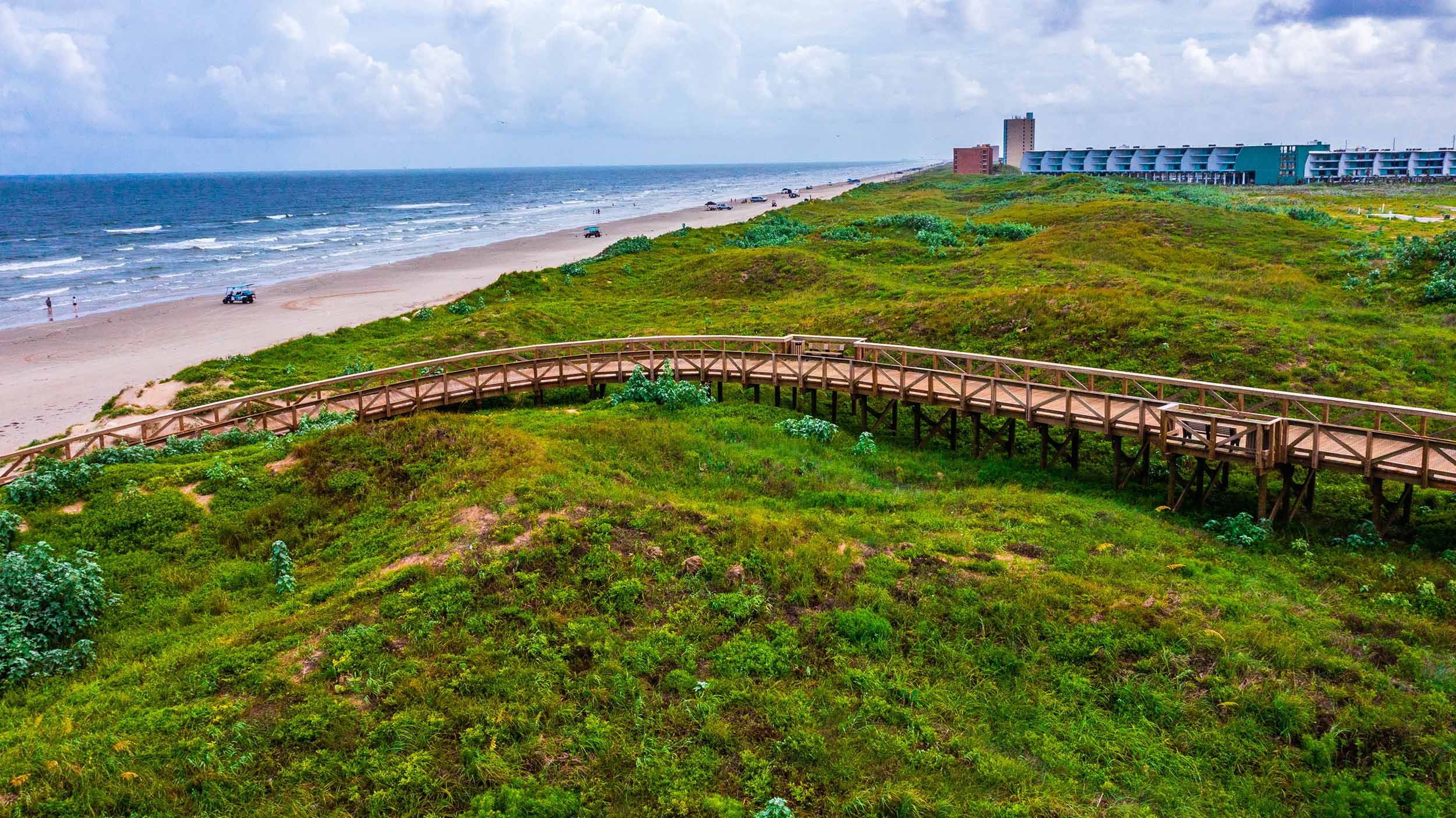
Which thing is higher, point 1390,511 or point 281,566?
point 281,566

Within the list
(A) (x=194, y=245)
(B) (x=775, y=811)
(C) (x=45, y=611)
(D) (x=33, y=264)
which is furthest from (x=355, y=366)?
(A) (x=194, y=245)

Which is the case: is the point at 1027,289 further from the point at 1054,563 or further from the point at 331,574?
the point at 331,574

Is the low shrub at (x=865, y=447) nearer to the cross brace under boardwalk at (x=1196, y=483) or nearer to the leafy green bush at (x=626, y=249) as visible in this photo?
the cross brace under boardwalk at (x=1196, y=483)

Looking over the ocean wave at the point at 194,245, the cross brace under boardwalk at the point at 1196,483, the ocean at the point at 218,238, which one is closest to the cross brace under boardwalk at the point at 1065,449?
the cross brace under boardwalk at the point at 1196,483

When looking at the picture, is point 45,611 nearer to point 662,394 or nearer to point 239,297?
point 662,394

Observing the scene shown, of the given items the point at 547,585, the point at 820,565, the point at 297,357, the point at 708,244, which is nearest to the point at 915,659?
the point at 820,565

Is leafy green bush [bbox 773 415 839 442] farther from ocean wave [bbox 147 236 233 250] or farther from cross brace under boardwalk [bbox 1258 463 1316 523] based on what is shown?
ocean wave [bbox 147 236 233 250]
